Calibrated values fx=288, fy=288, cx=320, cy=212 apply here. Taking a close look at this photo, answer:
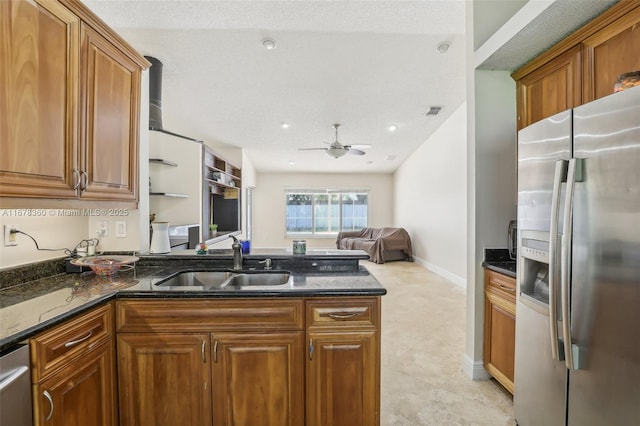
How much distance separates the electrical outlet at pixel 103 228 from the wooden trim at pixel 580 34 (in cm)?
319

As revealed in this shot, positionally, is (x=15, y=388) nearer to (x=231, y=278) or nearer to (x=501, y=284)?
(x=231, y=278)

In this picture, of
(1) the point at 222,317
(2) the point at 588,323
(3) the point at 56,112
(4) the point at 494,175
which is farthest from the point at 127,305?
(4) the point at 494,175

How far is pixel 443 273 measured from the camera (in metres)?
5.38

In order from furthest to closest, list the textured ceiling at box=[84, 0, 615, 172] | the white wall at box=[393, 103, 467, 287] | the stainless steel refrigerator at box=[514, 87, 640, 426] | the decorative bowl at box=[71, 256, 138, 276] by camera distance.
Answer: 1. the white wall at box=[393, 103, 467, 287]
2. the textured ceiling at box=[84, 0, 615, 172]
3. the decorative bowl at box=[71, 256, 138, 276]
4. the stainless steel refrigerator at box=[514, 87, 640, 426]

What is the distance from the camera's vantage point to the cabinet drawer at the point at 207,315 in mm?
1437

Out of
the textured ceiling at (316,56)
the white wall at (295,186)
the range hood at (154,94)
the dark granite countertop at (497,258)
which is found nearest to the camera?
the dark granite countertop at (497,258)

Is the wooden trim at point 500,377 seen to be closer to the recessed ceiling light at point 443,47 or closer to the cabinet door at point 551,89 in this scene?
the cabinet door at point 551,89

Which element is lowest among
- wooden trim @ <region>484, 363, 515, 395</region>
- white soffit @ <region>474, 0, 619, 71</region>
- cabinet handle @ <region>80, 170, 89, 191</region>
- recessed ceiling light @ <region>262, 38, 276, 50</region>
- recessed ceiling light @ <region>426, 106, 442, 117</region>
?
wooden trim @ <region>484, 363, 515, 395</region>

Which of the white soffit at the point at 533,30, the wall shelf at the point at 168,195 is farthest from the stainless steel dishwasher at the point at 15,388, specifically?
the white soffit at the point at 533,30

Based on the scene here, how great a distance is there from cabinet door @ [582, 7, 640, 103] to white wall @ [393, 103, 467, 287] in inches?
114

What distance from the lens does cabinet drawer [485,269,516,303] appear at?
1.87m

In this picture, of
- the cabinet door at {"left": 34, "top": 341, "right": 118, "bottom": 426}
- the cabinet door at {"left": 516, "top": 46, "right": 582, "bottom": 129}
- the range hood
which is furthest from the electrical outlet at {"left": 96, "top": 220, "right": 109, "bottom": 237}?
the cabinet door at {"left": 516, "top": 46, "right": 582, "bottom": 129}

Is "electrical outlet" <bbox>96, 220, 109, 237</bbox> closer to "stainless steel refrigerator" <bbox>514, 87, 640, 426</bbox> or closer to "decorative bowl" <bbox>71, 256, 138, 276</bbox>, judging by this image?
"decorative bowl" <bbox>71, 256, 138, 276</bbox>

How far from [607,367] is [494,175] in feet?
4.61
